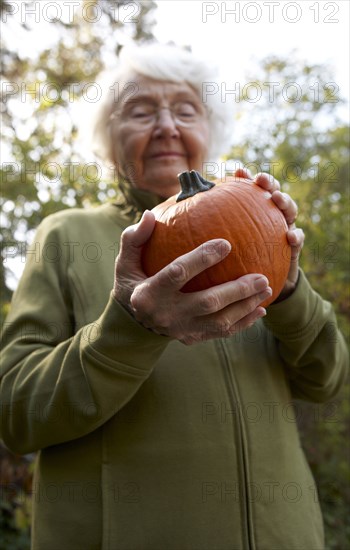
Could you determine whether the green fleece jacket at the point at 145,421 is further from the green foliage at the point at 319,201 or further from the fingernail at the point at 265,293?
the green foliage at the point at 319,201

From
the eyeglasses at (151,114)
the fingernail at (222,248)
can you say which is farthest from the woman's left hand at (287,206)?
the eyeglasses at (151,114)

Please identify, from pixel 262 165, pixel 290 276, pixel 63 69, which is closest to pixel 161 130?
pixel 290 276

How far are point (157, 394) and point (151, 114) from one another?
0.92 meters

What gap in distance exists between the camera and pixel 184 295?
3.85ft

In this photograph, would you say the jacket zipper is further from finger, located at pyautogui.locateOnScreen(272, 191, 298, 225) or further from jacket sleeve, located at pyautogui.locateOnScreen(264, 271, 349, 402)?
finger, located at pyautogui.locateOnScreen(272, 191, 298, 225)

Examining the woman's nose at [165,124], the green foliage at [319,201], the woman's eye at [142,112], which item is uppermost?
the woman's eye at [142,112]

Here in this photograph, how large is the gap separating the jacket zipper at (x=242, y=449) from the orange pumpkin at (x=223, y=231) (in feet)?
1.00

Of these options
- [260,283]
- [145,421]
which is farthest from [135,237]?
[145,421]

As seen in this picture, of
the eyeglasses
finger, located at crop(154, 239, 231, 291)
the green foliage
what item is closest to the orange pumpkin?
finger, located at crop(154, 239, 231, 291)

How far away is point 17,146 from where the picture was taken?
3342 millimetres

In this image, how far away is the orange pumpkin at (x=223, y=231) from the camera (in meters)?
1.25

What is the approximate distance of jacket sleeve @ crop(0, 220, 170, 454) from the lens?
132 cm

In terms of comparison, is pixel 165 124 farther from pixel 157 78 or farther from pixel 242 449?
pixel 242 449

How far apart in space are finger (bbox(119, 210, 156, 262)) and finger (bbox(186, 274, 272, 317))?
0.61 ft
